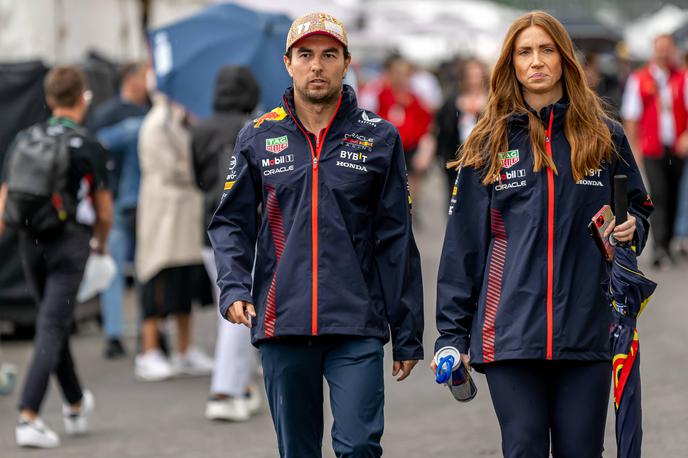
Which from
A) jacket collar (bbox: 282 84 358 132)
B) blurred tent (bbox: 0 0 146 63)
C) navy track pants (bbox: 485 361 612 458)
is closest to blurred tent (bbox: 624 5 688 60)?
blurred tent (bbox: 0 0 146 63)

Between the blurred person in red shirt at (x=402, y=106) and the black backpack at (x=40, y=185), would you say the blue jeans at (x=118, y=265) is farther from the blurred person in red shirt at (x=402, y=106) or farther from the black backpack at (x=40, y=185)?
the blurred person in red shirt at (x=402, y=106)

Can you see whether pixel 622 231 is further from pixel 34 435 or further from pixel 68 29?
pixel 68 29

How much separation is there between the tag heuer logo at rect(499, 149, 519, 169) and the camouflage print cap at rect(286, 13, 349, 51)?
761 mm

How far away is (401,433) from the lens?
27.2 ft

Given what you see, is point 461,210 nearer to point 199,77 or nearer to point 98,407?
point 98,407

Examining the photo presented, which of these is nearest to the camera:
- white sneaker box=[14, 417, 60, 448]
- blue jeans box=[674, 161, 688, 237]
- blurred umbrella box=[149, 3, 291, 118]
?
white sneaker box=[14, 417, 60, 448]

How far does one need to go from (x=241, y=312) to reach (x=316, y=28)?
1.05m

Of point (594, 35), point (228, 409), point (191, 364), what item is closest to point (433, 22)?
point (594, 35)

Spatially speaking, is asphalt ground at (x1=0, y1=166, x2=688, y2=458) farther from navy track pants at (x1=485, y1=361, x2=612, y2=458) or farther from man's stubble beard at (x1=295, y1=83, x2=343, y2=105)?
man's stubble beard at (x1=295, y1=83, x2=343, y2=105)

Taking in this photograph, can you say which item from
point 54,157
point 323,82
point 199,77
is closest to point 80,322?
point 199,77

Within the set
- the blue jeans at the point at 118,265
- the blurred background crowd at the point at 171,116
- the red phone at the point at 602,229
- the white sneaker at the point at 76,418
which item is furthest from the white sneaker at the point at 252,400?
the red phone at the point at 602,229

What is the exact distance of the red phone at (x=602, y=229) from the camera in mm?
4801

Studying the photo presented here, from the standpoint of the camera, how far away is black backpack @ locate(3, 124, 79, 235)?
823cm

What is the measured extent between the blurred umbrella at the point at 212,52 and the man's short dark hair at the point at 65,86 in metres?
2.18
